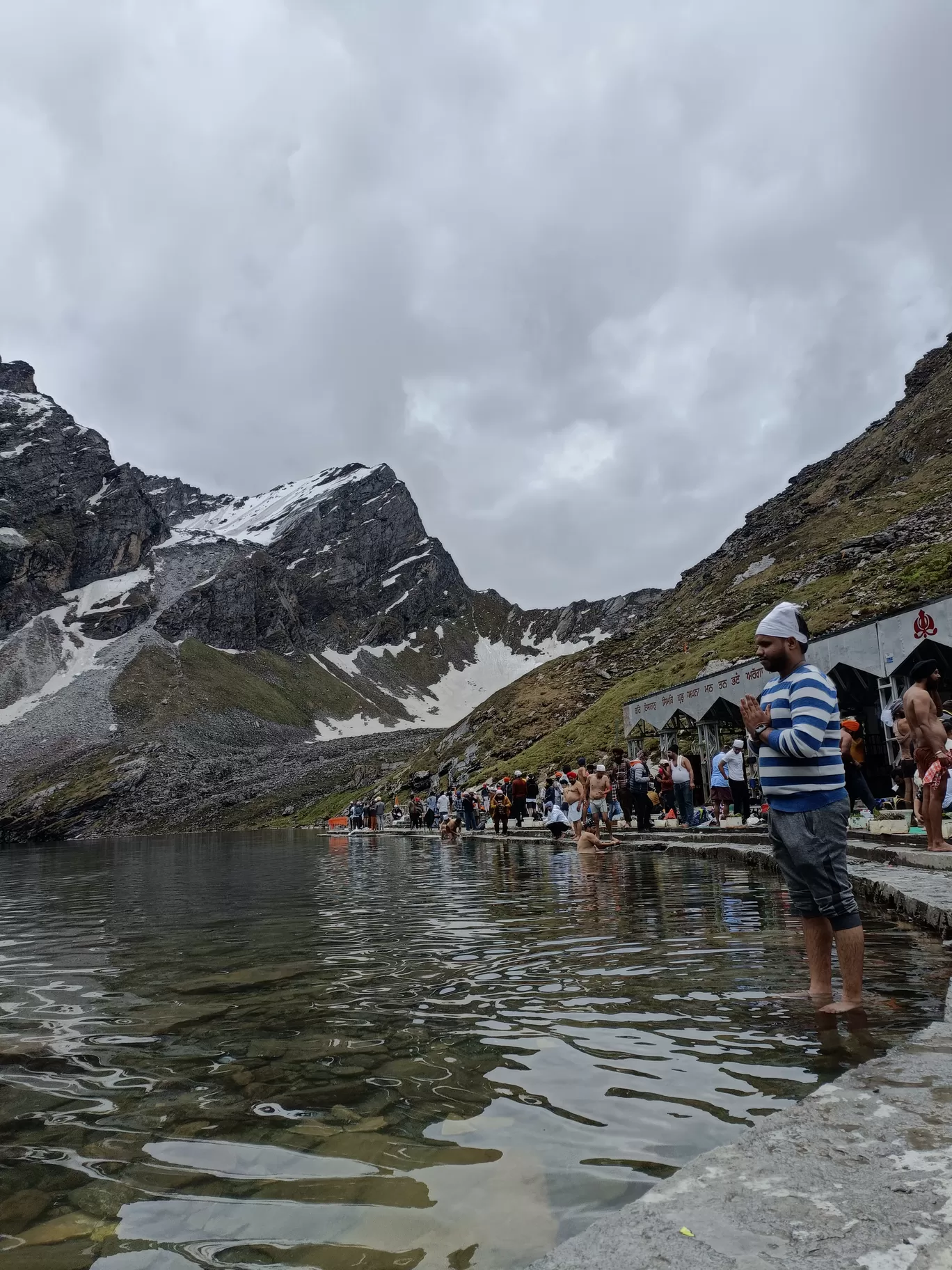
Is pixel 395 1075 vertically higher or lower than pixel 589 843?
higher

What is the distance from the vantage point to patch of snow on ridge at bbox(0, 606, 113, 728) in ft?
510

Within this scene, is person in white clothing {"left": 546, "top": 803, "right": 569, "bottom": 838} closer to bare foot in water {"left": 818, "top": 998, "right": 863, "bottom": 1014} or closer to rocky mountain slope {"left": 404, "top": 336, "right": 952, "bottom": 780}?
rocky mountain slope {"left": 404, "top": 336, "right": 952, "bottom": 780}

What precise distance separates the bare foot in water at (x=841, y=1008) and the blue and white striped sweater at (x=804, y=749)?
3.55 feet

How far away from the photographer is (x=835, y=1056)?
154 inches

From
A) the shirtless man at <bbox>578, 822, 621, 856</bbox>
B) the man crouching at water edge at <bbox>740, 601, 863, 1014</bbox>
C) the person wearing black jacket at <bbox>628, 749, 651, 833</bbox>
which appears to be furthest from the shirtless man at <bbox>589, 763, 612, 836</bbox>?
the man crouching at water edge at <bbox>740, 601, 863, 1014</bbox>

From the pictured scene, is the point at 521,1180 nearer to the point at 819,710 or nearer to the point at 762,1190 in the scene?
the point at 762,1190

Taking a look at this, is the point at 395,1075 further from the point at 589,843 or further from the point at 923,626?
the point at 923,626

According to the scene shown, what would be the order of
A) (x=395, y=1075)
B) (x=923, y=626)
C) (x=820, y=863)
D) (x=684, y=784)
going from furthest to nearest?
(x=684, y=784) → (x=923, y=626) → (x=820, y=863) → (x=395, y=1075)

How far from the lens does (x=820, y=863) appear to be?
16.4 feet

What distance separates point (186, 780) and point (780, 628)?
425ft

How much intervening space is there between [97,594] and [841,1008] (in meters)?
209

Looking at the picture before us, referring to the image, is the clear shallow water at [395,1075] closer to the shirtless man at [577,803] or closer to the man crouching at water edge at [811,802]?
the man crouching at water edge at [811,802]

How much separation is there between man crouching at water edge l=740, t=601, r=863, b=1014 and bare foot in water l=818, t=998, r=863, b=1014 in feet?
0.14

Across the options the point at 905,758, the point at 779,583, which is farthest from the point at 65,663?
the point at 905,758
